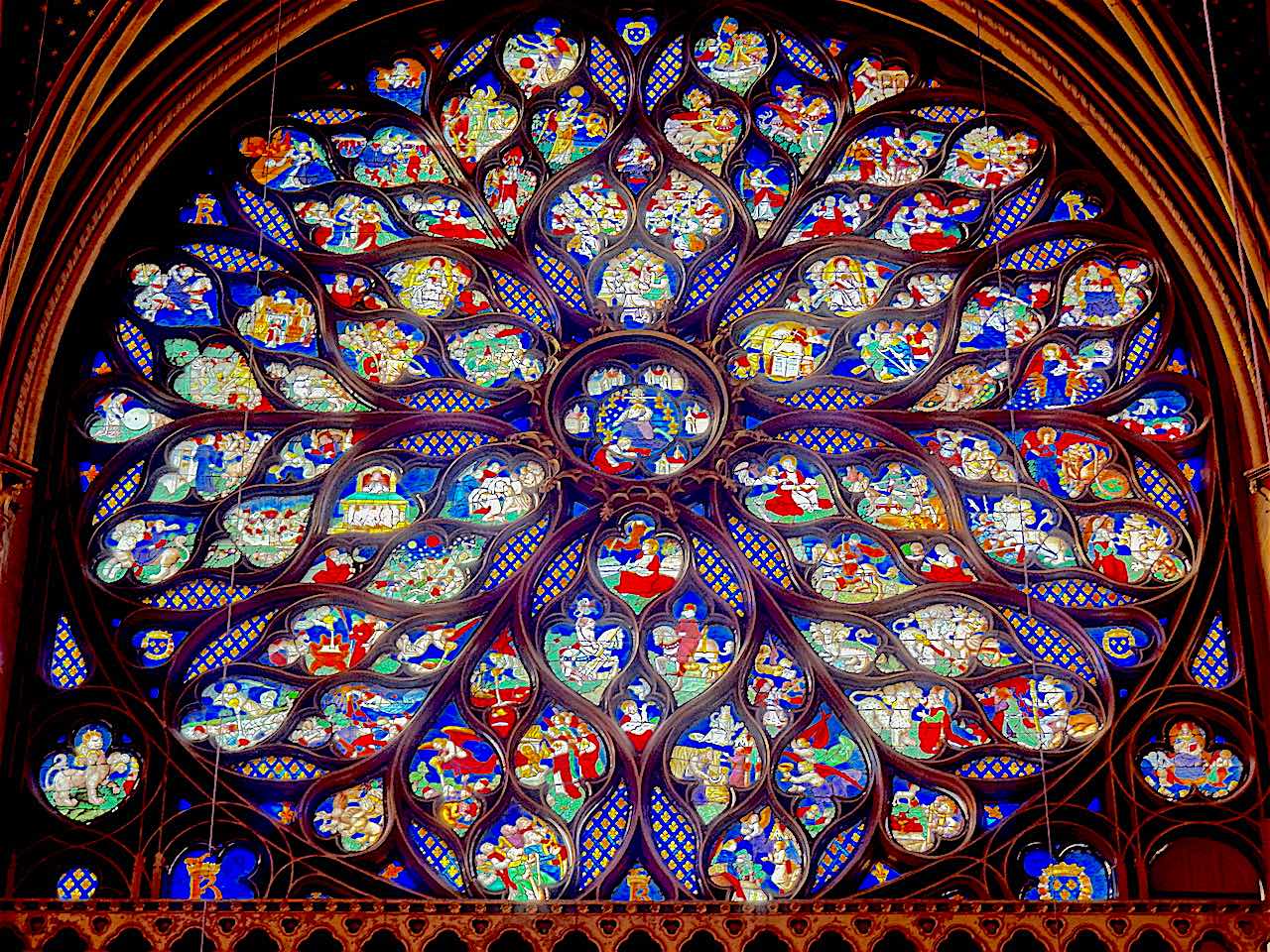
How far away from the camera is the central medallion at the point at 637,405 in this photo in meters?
14.1

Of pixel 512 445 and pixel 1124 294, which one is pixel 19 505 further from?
pixel 1124 294

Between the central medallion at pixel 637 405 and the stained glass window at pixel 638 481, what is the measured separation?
2 cm

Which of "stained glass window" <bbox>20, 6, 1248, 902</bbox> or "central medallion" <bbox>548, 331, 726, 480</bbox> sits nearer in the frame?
"stained glass window" <bbox>20, 6, 1248, 902</bbox>

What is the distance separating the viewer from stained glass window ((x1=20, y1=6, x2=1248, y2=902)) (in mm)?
12977

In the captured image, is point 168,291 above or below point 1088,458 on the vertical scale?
above

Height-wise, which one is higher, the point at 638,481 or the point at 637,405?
the point at 637,405

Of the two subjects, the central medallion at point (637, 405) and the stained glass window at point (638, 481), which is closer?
the stained glass window at point (638, 481)

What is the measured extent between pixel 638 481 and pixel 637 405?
0.55 metres

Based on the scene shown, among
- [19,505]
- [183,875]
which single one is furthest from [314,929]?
[19,505]

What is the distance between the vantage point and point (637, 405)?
1427 cm

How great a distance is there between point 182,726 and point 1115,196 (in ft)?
19.4

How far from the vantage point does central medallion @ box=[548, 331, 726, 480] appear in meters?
14.1

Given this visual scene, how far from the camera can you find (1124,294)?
47.6ft

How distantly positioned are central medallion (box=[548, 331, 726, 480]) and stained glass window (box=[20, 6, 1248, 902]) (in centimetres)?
2
